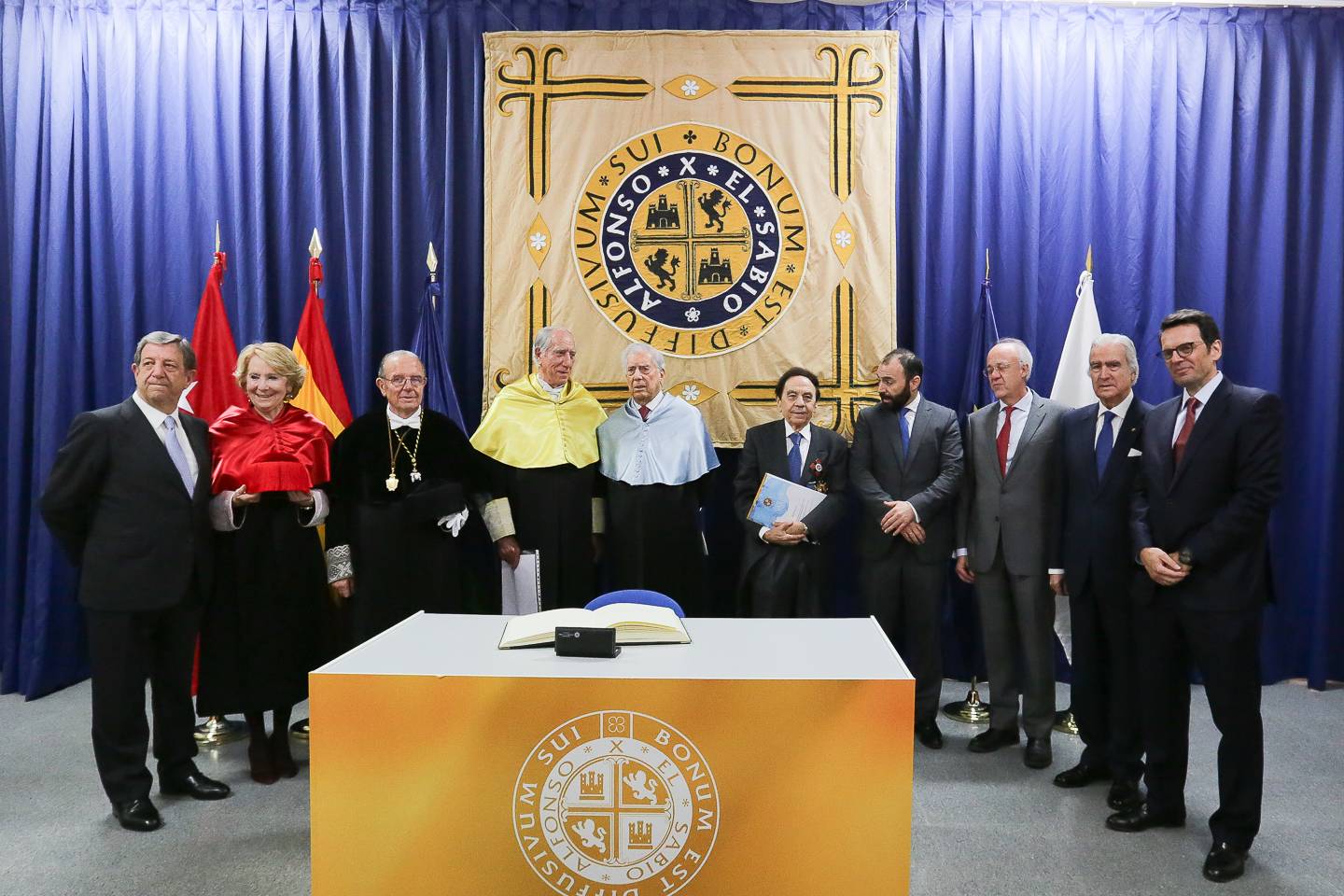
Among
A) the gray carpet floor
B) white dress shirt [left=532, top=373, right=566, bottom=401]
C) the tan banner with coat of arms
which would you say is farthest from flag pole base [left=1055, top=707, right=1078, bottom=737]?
white dress shirt [left=532, top=373, right=566, bottom=401]

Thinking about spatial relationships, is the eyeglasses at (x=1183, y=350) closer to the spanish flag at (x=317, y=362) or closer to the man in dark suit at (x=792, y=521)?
the man in dark suit at (x=792, y=521)

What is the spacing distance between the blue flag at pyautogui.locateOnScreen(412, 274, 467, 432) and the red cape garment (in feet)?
3.28

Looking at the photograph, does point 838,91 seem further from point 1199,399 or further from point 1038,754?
point 1038,754

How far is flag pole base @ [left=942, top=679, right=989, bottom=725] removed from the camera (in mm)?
4223

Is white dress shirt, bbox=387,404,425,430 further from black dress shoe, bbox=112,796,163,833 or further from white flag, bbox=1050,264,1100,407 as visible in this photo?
white flag, bbox=1050,264,1100,407

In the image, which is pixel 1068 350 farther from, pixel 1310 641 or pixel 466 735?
pixel 466 735

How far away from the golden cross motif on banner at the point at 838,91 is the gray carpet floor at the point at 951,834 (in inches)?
112

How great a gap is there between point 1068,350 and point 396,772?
3.85 m

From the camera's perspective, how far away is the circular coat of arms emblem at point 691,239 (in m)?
4.72

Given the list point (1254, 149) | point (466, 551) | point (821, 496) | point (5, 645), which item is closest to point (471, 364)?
point (466, 551)

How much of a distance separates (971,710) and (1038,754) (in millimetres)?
613

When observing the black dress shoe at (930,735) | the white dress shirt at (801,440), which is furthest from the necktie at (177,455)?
the black dress shoe at (930,735)

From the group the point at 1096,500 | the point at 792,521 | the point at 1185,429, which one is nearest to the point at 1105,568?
the point at 1096,500

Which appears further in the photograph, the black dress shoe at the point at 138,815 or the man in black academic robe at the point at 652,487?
the man in black academic robe at the point at 652,487
